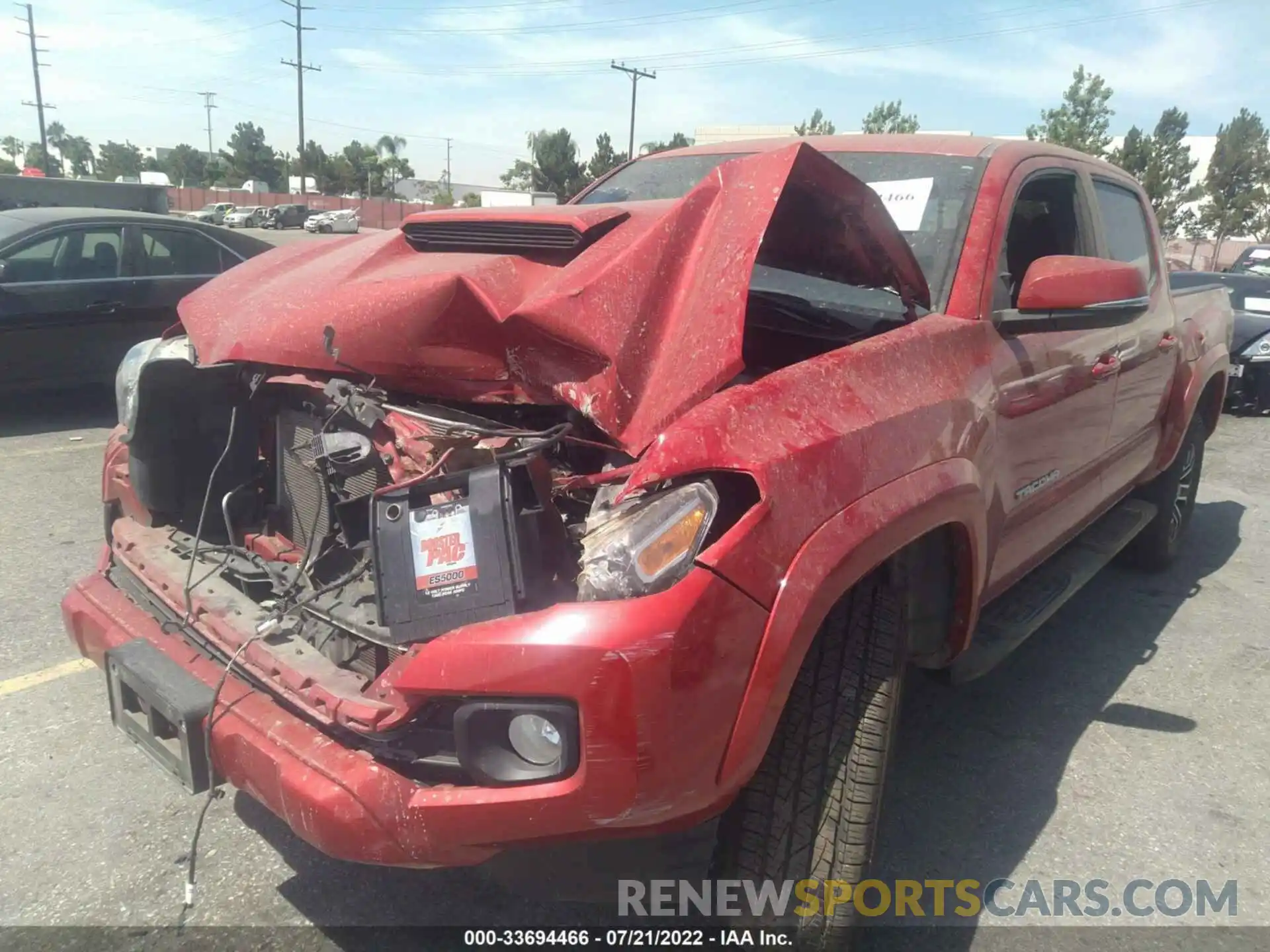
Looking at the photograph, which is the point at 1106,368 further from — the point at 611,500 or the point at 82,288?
the point at 82,288

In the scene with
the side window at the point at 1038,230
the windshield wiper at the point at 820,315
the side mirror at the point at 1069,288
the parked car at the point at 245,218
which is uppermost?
the side window at the point at 1038,230

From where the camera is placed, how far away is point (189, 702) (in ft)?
6.82

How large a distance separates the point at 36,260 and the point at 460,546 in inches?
256

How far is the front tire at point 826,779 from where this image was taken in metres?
2.00

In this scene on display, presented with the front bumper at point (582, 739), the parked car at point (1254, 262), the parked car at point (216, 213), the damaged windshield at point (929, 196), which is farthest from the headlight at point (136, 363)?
the parked car at point (216, 213)

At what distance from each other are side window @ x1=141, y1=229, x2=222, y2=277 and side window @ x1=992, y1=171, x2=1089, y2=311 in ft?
21.8

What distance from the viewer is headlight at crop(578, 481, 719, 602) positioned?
170 centimetres

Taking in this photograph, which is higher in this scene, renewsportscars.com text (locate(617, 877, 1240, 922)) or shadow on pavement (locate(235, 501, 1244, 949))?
renewsportscars.com text (locate(617, 877, 1240, 922))

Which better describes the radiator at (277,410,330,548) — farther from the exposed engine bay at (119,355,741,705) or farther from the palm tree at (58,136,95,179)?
the palm tree at (58,136,95,179)

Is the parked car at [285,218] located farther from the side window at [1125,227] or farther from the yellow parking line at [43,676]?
the side window at [1125,227]

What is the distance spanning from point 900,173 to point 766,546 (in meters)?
1.83

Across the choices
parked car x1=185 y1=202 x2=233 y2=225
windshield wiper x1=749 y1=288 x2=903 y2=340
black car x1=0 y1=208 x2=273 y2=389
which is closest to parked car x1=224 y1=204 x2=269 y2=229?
parked car x1=185 y1=202 x2=233 y2=225

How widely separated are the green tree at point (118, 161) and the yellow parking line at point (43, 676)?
101 m

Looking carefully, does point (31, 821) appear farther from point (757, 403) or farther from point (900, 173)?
point (900, 173)
